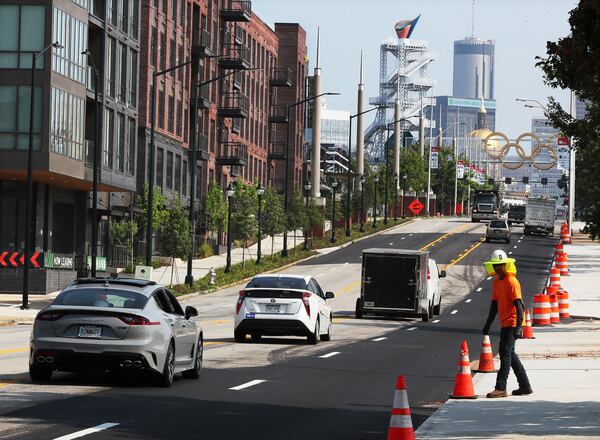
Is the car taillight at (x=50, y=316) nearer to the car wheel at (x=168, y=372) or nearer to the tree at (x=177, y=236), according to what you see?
the car wheel at (x=168, y=372)

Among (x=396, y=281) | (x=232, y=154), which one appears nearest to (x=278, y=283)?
(x=396, y=281)

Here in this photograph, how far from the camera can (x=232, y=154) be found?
111 m

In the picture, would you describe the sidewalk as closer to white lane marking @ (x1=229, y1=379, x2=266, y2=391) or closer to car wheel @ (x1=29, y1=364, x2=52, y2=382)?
white lane marking @ (x1=229, y1=379, x2=266, y2=391)

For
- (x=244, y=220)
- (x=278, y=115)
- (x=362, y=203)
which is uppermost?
(x=278, y=115)

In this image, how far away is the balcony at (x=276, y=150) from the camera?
12850cm

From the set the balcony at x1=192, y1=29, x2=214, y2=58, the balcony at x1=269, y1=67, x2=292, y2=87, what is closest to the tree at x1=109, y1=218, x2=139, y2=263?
the balcony at x1=192, y1=29, x2=214, y2=58

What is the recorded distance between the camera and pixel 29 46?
62.4 m

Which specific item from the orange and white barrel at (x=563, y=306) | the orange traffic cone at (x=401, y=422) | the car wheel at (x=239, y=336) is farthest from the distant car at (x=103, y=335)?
the orange and white barrel at (x=563, y=306)

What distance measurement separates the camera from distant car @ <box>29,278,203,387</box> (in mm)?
19297

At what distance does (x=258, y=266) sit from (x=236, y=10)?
103ft

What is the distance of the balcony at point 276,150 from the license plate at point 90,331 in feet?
358

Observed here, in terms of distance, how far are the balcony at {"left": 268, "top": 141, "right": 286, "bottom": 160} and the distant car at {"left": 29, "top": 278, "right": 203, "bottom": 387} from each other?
108 meters

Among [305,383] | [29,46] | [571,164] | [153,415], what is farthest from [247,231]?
[153,415]

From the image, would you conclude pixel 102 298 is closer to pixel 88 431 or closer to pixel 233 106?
pixel 88 431
